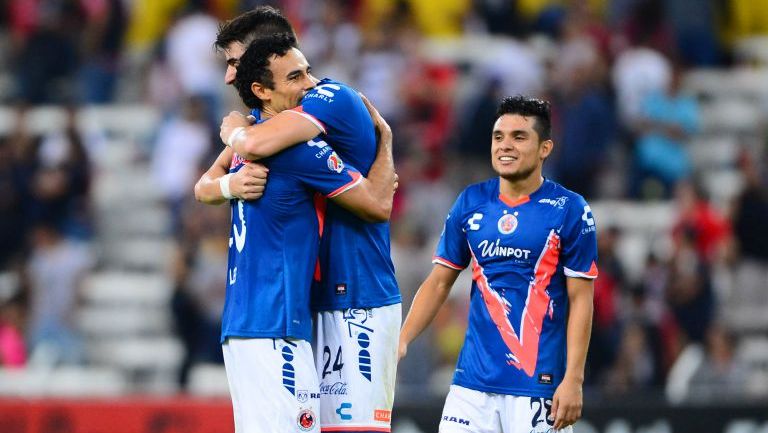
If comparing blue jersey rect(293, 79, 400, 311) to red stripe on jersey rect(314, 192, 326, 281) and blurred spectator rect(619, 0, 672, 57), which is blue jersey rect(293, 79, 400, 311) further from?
blurred spectator rect(619, 0, 672, 57)

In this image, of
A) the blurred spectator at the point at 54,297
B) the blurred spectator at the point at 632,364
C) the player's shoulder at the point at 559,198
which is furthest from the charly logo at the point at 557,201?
the blurred spectator at the point at 54,297

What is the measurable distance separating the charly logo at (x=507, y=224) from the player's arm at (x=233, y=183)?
139 cm

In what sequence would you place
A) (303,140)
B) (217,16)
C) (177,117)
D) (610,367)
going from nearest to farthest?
(303,140)
(610,367)
(177,117)
(217,16)

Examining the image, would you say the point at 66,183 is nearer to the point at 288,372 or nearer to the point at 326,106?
the point at 326,106

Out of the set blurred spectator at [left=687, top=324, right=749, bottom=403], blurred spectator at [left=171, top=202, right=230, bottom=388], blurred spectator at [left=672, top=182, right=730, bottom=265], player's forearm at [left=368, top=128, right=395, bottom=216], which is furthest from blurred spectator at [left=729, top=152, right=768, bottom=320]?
player's forearm at [left=368, top=128, right=395, bottom=216]

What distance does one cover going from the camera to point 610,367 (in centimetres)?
1347

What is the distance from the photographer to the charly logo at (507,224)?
7664 millimetres

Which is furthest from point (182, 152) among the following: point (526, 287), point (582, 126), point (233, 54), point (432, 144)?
point (526, 287)

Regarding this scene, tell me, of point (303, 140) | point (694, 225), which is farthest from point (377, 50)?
point (303, 140)

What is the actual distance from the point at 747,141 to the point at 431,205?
4.15m

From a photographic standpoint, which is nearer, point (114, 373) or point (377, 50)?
point (114, 373)

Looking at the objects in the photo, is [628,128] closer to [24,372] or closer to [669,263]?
[669,263]

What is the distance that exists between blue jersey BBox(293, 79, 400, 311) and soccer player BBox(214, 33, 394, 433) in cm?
13

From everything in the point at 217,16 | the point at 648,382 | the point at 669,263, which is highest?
the point at 217,16
